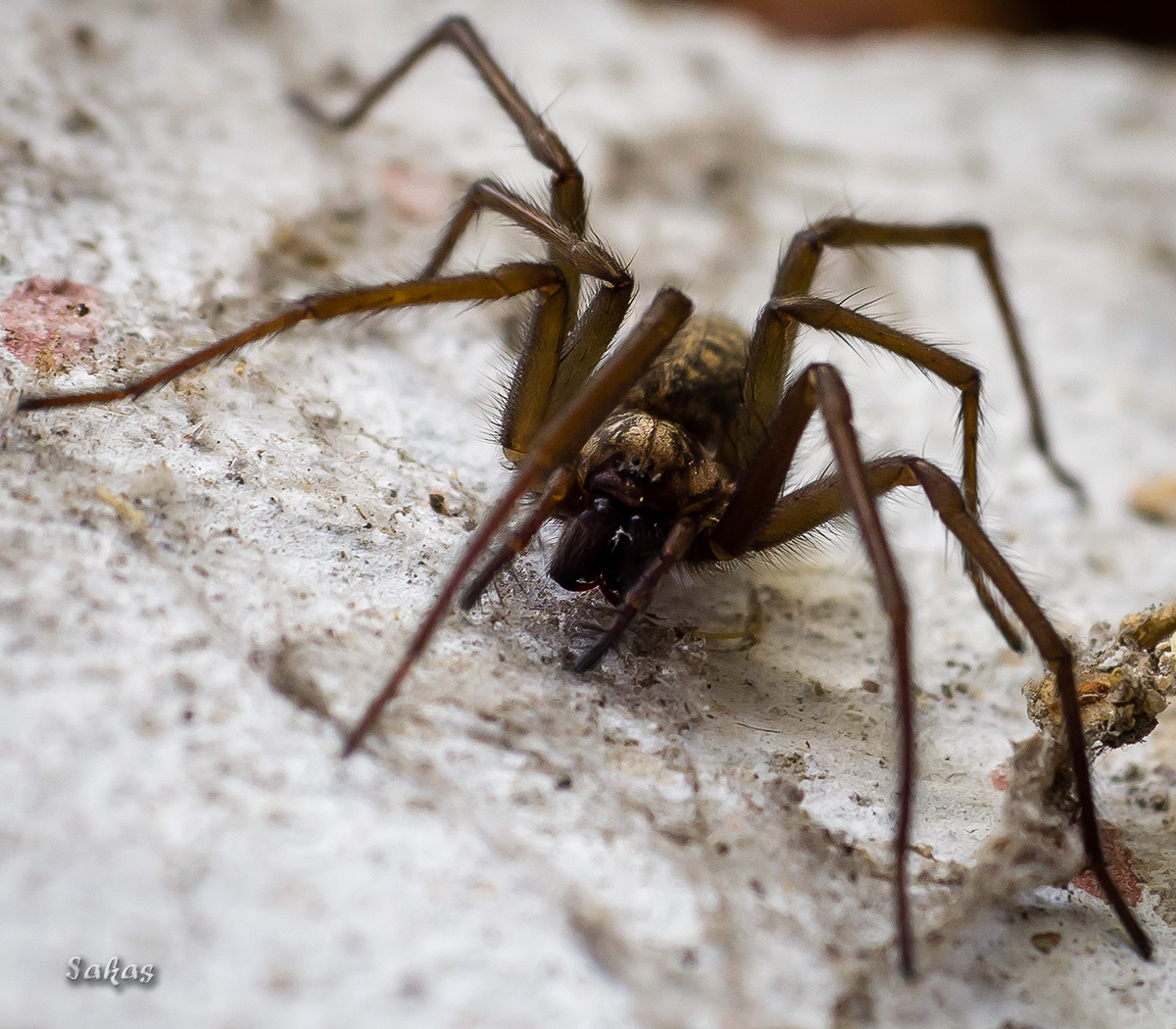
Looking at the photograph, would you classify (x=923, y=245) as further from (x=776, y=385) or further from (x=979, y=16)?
(x=979, y=16)

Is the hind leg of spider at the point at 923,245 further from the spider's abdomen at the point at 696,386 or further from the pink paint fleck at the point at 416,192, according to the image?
the pink paint fleck at the point at 416,192

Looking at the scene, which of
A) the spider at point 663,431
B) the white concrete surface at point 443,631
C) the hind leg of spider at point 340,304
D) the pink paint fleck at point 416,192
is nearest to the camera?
the white concrete surface at point 443,631

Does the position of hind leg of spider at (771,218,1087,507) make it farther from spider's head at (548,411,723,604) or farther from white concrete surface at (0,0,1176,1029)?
spider's head at (548,411,723,604)

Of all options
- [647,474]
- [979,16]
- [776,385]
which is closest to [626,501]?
[647,474]

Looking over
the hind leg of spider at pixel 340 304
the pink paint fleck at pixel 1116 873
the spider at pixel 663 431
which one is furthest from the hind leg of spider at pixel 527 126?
the pink paint fleck at pixel 1116 873

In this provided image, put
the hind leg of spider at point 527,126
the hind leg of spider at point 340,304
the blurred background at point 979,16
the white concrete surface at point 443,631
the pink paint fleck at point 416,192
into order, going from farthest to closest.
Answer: the blurred background at point 979,16 < the pink paint fleck at point 416,192 < the hind leg of spider at point 527,126 < the hind leg of spider at point 340,304 < the white concrete surface at point 443,631

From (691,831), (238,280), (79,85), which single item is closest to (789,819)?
(691,831)

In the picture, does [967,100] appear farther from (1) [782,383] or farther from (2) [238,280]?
(2) [238,280]
